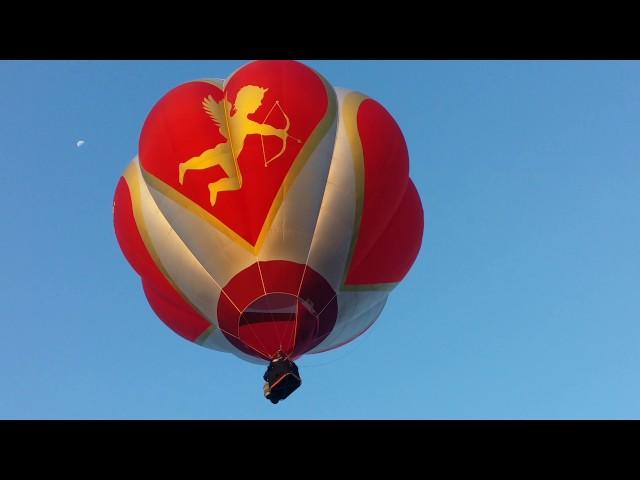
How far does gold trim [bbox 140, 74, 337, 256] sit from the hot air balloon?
0.02 metres

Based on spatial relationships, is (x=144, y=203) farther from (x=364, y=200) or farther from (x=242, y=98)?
(x=364, y=200)

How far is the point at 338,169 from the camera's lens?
1289 centimetres

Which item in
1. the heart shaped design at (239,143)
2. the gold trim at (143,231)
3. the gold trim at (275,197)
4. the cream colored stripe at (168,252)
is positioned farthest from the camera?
the gold trim at (143,231)

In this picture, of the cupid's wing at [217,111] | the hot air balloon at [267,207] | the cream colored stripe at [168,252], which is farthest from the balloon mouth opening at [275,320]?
the cupid's wing at [217,111]

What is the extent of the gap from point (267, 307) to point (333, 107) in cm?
297

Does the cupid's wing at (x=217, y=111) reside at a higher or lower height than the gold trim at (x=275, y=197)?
higher

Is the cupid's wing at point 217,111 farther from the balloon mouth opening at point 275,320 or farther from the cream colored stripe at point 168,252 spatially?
the balloon mouth opening at point 275,320

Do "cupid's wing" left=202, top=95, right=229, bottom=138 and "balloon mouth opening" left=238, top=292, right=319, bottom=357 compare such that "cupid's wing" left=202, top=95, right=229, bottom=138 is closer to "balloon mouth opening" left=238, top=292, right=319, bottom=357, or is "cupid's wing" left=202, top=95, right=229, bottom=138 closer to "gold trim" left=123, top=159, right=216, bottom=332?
"gold trim" left=123, top=159, right=216, bottom=332

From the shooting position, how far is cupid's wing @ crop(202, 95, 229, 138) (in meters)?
12.9

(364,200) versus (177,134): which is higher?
(177,134)

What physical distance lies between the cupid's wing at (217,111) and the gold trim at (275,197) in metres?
1.03

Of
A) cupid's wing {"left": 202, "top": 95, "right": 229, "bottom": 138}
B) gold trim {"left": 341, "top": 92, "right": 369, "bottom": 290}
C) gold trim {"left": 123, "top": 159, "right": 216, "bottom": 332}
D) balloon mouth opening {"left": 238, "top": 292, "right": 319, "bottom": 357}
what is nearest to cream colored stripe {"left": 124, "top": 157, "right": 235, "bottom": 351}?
gold trim {"left": 123, "top": 159, "right": 216, "bottom": 332}

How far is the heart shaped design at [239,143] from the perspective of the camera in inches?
494

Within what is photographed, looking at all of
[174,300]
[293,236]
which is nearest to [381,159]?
[293,236]
